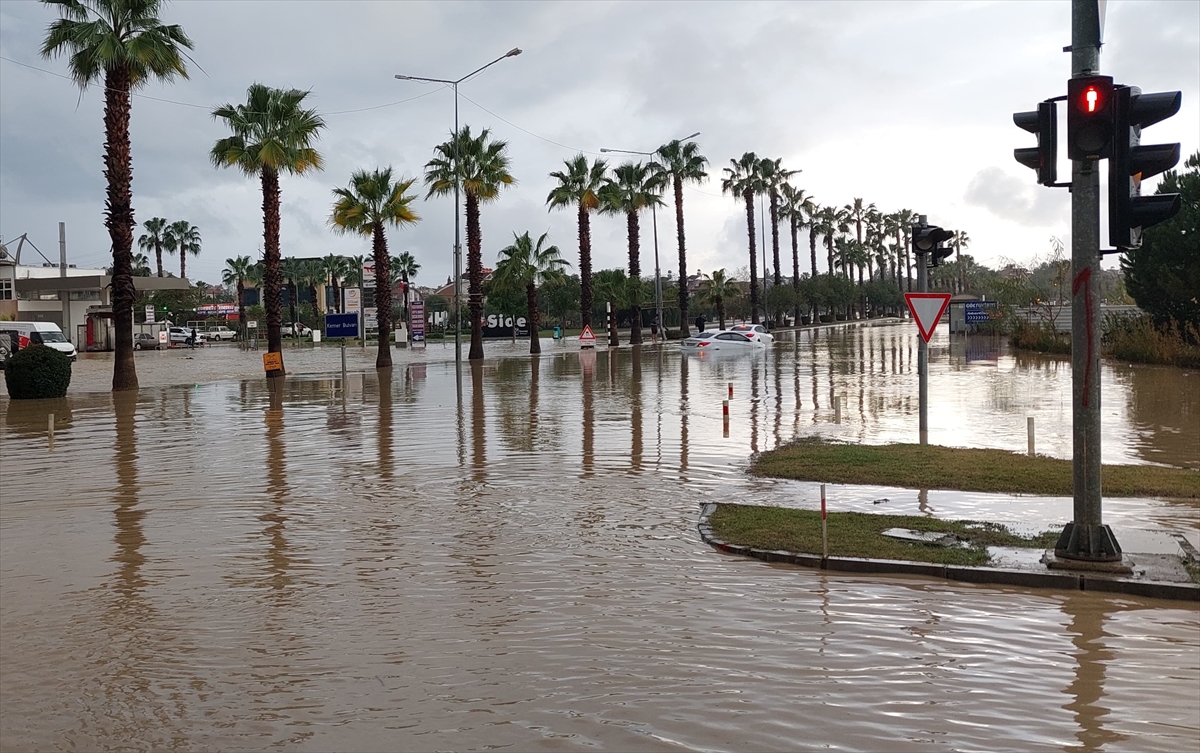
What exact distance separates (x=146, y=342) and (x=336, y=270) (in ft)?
142

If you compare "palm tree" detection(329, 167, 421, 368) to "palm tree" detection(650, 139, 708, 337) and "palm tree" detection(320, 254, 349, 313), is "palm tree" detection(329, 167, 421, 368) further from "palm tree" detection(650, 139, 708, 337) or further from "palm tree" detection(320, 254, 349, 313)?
"palm tree" detection(320, 254, 349, 313)

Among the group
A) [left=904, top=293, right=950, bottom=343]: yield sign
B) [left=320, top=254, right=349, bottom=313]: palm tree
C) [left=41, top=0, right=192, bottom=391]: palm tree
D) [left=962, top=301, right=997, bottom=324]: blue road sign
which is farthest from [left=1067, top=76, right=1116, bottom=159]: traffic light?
[left=320, top=254, right=349, bottom=313]: palm tree

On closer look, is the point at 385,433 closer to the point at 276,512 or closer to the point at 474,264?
the point at 276,512

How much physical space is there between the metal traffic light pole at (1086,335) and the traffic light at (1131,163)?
35cm

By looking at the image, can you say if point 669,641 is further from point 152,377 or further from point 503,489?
point 152,377

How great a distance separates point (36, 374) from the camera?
2941cm

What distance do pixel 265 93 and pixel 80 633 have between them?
1332 inches

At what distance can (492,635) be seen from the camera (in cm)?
700

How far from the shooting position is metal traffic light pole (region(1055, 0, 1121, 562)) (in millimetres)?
8219

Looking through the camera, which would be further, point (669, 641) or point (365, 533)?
point (365, 533)

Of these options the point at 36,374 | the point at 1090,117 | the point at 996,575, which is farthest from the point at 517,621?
the point at 36,374

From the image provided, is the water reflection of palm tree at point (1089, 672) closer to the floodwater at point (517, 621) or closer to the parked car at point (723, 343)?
the floodwater at point (517, 621)

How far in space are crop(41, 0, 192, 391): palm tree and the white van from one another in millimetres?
16894

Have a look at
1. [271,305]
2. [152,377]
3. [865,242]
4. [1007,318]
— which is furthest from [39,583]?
[865,242]
